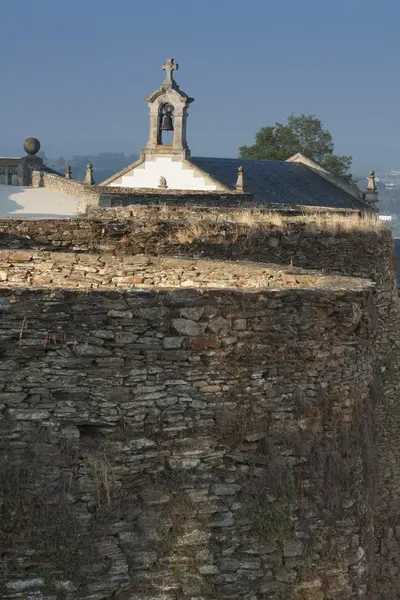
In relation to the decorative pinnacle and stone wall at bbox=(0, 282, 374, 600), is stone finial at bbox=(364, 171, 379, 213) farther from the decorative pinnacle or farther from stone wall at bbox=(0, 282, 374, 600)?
stone wall at bbox=(0, 282, 374, 600)

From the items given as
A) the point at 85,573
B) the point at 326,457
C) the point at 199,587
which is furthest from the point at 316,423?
the point at 85,573

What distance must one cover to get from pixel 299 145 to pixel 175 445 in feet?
236

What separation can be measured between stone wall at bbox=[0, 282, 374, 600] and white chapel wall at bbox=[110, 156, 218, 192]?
144ft

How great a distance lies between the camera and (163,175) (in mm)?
56125

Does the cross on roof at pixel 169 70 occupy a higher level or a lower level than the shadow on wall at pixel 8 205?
higher

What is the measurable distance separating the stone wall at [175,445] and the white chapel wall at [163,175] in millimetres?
43841

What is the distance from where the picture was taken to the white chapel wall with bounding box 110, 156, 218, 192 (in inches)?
2135

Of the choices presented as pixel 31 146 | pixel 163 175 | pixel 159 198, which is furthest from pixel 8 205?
pixel 163 175

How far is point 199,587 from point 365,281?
10.9ft

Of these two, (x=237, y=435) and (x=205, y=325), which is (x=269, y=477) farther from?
(x=205, y=325)

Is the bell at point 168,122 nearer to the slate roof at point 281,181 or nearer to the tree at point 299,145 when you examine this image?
the slate roof at point 281,181

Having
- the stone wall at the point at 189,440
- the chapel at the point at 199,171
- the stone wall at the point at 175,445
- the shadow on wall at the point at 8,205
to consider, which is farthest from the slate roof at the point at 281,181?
the stone wall at the point at 175,445

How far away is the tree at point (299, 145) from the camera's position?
75875mm

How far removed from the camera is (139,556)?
335 inches
